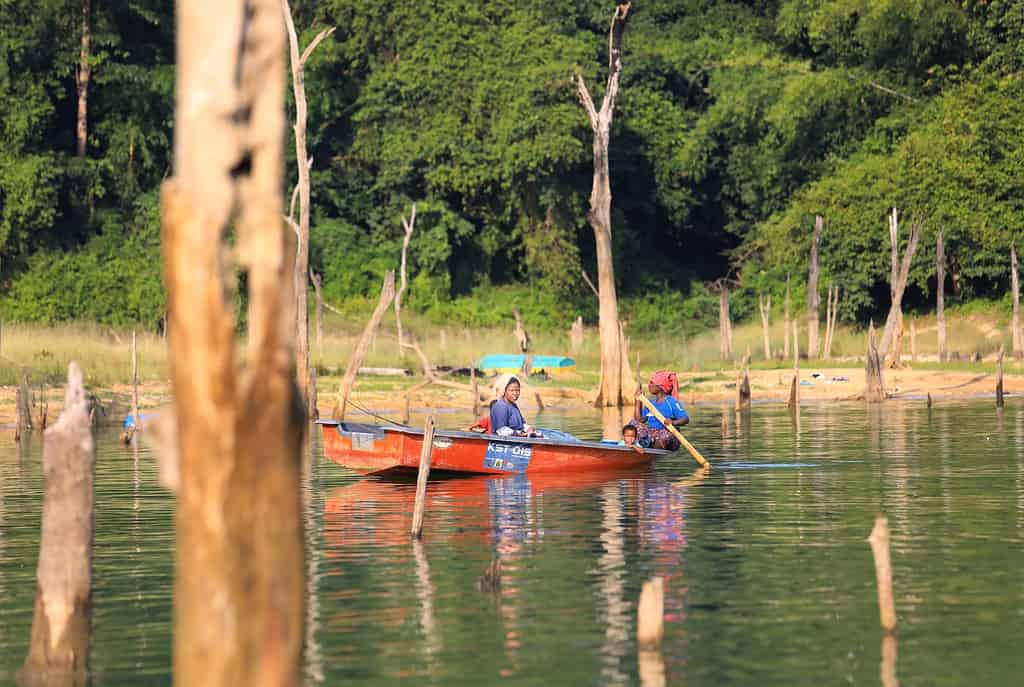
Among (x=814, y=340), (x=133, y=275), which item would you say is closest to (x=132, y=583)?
(x=814, y=340)

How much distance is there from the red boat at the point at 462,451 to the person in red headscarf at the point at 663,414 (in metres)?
0.57

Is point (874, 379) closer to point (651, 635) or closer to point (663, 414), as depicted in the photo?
point (663, 414)

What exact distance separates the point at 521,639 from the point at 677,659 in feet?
4.15

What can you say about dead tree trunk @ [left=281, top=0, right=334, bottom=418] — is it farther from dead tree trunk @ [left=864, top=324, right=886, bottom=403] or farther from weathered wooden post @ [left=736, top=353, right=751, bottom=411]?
dead tree trunk @ [left=864, top=324, right=886, bottom=403]

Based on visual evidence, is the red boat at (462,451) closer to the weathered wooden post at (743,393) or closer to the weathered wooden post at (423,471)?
the weathered wooden post at (423,471)

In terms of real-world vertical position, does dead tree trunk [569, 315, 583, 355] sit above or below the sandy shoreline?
above

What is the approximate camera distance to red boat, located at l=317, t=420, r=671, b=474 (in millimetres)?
21922

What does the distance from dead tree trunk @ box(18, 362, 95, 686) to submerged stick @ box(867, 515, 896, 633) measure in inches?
187

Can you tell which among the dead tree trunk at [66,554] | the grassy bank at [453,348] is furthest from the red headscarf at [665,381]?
the grassy bank at [453,348]

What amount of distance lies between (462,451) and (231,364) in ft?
52.0

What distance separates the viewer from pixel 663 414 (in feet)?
77.4

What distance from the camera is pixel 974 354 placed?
45.3 m

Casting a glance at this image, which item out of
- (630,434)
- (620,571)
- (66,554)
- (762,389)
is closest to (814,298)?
(762,389)

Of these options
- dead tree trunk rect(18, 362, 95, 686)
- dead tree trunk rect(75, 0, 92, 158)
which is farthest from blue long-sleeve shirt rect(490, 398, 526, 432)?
dead tree trunk rect(75, 0, 92, 158)
